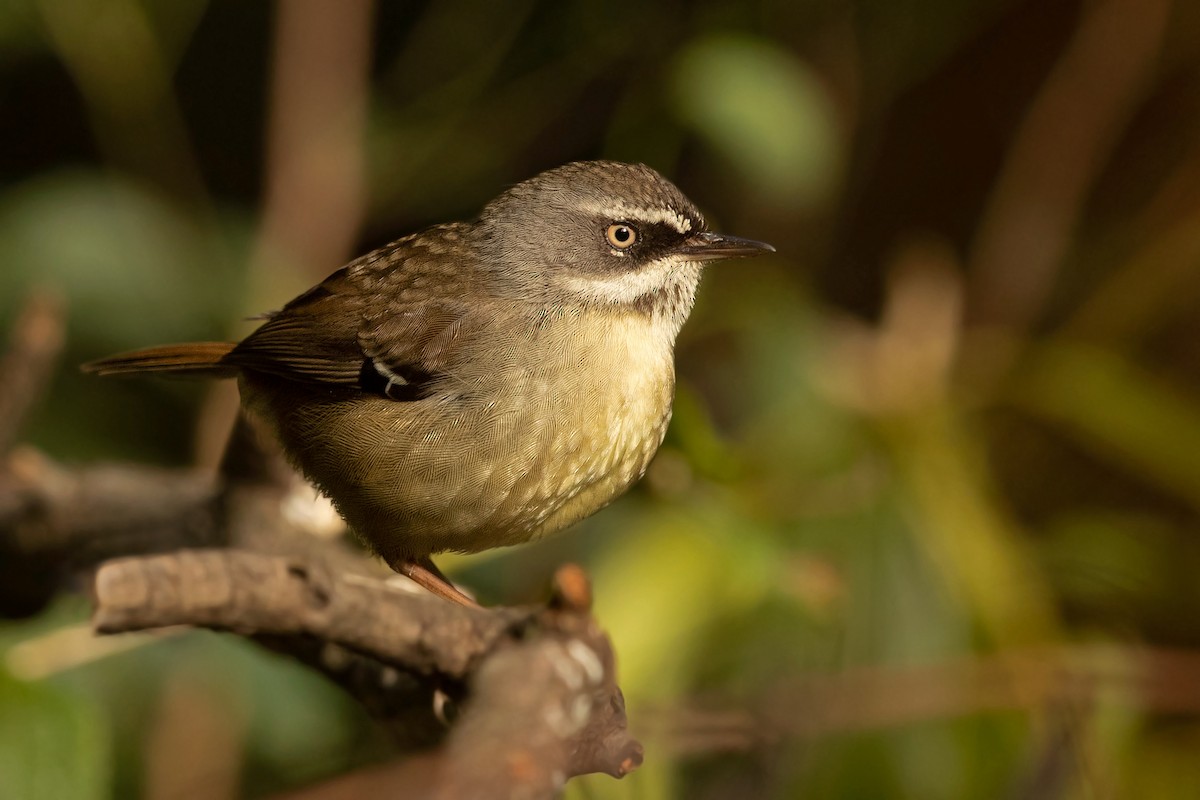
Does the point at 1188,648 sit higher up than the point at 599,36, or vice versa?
the point at 599,36

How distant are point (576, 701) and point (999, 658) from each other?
6.77 feet

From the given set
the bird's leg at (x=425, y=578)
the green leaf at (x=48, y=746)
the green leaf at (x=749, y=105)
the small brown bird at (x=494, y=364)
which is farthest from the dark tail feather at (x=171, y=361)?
the green leaf at (x=749, y=105)

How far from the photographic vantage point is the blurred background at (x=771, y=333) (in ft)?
10.9

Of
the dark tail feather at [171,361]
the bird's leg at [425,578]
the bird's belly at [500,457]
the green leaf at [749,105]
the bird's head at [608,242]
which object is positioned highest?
the green leaf at [749,105]

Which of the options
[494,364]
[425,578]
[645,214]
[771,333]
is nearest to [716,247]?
[645,214]

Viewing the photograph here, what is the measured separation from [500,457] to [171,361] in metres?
1.03

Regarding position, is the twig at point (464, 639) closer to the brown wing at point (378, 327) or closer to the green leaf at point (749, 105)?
the brown wing at point (378, 327)

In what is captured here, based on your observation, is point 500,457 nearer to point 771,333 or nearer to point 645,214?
point 645,214

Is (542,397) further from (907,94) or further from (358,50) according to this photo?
(907,94)

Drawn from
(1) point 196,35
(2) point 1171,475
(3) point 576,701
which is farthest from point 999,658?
(1) point 196,35

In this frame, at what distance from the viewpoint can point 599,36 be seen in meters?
4.75

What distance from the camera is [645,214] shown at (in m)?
2.74

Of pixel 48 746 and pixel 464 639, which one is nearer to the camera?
pixel 464 639

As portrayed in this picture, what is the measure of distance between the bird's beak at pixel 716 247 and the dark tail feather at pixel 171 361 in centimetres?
114
